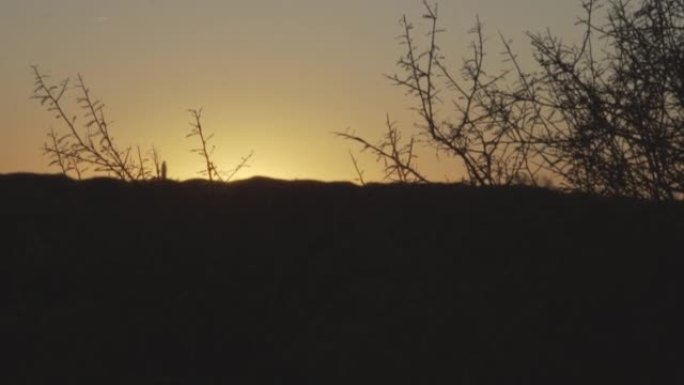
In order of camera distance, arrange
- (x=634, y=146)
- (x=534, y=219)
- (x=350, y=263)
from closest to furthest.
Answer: (x=350, y=263), (x=534, y=219), (x=634, y=146)

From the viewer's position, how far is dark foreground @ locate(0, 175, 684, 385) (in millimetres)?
5230

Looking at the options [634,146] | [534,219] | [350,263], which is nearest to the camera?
[350,263]

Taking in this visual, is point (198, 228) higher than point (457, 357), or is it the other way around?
point (198, 228)

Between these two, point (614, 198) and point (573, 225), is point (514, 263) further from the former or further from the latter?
point (614, 198)

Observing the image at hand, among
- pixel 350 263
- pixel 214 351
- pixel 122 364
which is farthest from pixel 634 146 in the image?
pixel 122 364

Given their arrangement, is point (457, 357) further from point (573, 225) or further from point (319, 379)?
point (573, 225)

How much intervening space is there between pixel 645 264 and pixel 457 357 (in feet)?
4.60

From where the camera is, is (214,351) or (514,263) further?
(514,263)

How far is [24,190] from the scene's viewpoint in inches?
246

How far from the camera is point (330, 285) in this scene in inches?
229

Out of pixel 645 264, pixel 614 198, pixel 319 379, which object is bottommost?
pixel 319 379

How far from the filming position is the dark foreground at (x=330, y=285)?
523 cm

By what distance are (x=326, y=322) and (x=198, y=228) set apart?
3.43 ft

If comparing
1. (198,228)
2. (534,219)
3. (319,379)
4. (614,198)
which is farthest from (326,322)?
(614,198)
